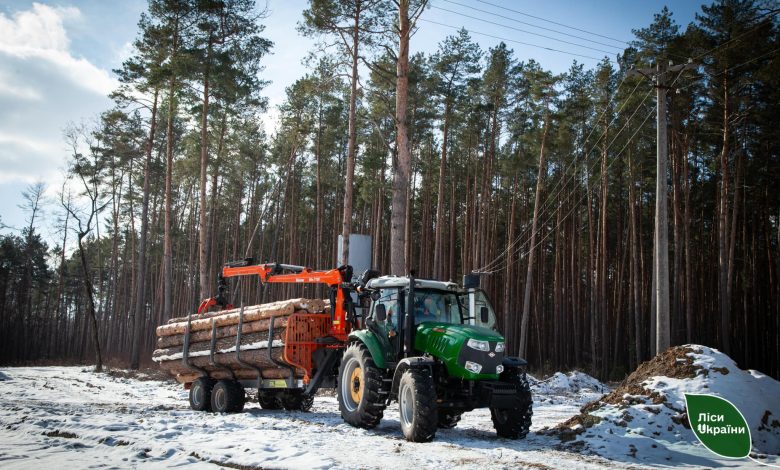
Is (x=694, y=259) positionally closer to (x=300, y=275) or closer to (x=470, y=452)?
(x=300, y=275)

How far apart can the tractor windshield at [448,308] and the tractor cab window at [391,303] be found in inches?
12.6

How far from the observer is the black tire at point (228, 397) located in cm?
1209

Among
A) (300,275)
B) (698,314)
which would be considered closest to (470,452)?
(300,275)

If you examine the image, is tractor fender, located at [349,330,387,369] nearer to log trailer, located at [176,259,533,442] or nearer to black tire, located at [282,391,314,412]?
log trailer, located at [176,259,533,442]

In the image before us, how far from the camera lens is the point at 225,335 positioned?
12.4m

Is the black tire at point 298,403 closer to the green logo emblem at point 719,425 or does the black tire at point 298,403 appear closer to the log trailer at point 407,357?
the log trailer at point 407,357

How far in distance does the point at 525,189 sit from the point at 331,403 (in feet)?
94.4

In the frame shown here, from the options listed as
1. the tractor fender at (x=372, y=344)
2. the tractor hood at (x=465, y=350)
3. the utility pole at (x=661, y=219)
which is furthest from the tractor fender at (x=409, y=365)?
the utility pole at (x=661, y=219)

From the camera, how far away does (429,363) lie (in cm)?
837

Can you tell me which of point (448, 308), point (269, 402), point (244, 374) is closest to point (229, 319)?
point (244, 374)

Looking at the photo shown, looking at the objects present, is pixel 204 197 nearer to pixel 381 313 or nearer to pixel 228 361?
pixel 228 361

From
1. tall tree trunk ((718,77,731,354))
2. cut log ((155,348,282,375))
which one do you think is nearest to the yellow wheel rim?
cut log ((155,348,282,375))

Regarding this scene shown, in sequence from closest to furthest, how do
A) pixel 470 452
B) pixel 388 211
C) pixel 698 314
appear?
pixel 470 452 → pixel 698 314 → pixel 388 211

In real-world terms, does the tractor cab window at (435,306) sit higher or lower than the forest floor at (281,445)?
higher
